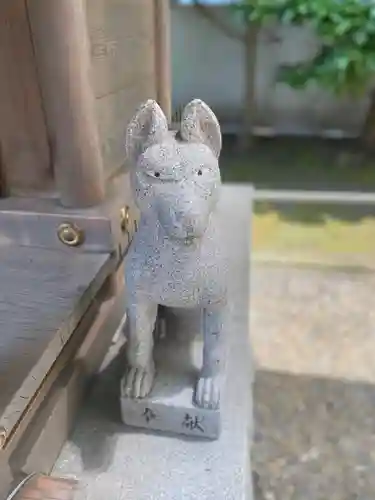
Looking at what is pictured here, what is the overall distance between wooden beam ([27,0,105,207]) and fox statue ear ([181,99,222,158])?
0.70ft

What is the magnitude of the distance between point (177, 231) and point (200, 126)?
0.40 feet

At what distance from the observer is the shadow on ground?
89 cm

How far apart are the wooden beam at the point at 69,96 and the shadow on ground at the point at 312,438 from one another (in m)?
0.50

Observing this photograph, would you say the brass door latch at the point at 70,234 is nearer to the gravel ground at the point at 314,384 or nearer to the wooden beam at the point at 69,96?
the wooden beam at the point at 69,96

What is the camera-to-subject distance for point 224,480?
2.00 ft

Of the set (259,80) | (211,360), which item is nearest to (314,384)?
(211,360)

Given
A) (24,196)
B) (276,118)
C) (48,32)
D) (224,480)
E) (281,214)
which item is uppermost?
(48,32)

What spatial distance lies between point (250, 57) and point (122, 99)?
118cm

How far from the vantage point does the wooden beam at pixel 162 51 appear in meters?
1.12

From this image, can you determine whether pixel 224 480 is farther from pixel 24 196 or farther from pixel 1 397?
pixel 24 196

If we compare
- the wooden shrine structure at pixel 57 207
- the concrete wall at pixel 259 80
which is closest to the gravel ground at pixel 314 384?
the wooden shrine structure at pixel 57 207

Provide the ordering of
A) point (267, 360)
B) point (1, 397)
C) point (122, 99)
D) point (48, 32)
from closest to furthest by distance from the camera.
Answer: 1. point (1, 397)
2. point (48, 32)
3. point (122, 99)
4. point (267, 360)

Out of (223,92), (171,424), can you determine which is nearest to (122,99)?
(171,424)

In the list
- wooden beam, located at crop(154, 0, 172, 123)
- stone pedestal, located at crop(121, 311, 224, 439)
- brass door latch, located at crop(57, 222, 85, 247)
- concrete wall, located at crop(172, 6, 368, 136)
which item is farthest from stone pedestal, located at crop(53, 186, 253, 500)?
concrete wall, located at crop(172, 6, 368, 136)
